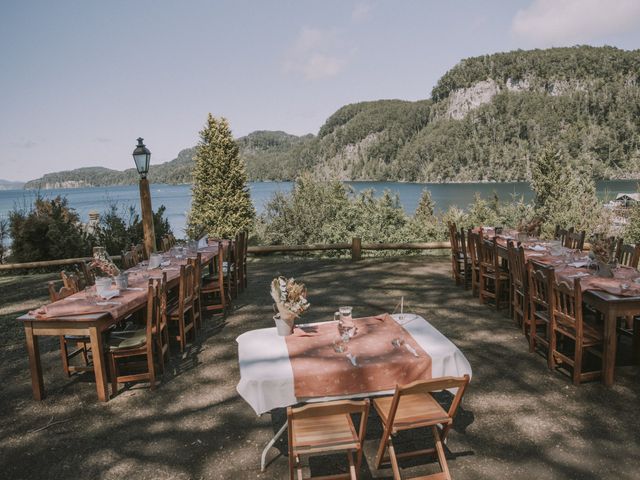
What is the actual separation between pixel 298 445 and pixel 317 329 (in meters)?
1.20

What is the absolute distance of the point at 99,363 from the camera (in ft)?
14.5

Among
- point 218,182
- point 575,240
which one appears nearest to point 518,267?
point 575,240

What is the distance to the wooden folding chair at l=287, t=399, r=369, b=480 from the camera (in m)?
2.49

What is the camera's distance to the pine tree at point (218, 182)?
28797mm

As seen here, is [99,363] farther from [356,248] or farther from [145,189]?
[356,248]

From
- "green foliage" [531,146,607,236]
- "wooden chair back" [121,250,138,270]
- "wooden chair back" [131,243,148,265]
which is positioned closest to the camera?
"wooden chair back" [121,250,138,270]

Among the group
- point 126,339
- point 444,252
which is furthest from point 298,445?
point 444,252

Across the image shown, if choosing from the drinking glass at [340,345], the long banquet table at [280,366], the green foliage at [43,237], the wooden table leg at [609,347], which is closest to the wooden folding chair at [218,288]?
the long banquet table at [280,366]

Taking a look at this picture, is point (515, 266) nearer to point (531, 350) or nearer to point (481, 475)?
point (531, 350)

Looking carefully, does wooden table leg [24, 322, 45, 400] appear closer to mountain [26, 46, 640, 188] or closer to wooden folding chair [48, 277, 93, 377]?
wooden folding chair [48, 277, 93, 377]

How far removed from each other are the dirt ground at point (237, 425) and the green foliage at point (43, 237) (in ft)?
21.2

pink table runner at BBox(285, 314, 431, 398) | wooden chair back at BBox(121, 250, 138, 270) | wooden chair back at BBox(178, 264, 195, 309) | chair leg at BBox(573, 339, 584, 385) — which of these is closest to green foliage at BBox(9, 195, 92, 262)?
wooden chair back at BBox(121, 250, 138, 270)

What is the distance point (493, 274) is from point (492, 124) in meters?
127

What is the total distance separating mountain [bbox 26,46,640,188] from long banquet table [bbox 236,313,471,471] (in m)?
88.5
